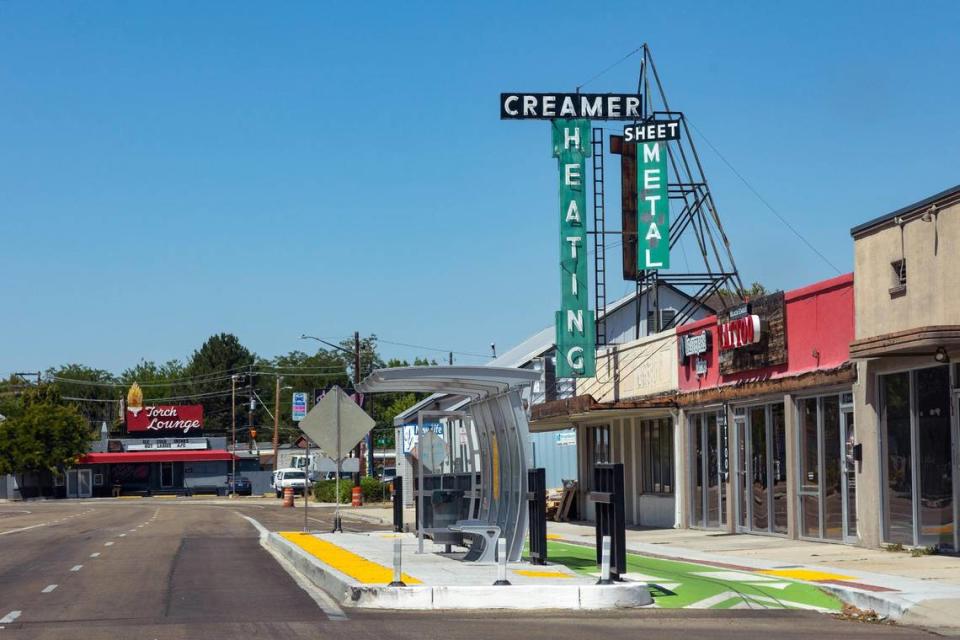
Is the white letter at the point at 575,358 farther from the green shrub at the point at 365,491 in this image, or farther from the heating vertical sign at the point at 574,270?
the green shrub at the point at 365,491

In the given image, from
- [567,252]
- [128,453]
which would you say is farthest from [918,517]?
[128,453]

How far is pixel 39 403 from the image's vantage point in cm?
9662

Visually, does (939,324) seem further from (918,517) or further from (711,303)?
(711,303)

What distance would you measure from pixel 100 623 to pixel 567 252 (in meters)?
21.4

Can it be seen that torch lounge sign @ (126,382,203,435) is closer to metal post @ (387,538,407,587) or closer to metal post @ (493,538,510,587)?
metal post @ (387,538,407,587)

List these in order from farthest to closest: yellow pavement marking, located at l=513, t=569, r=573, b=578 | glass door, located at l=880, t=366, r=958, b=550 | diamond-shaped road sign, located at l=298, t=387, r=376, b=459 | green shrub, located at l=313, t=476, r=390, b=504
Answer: green shrub, located at l=313, t=476, r=390, b=504 < diamond-shaped road sign, located at l=298, t=387, r=376, b=459 < glass door, located at l=880, t=366, r=958, b=550 < yellow pavement marking, located at l=513, t=569, r=573, b=578

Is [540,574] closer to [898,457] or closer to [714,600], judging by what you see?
[714,600]

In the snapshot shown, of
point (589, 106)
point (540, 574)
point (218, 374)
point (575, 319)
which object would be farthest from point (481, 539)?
point (218, 374)

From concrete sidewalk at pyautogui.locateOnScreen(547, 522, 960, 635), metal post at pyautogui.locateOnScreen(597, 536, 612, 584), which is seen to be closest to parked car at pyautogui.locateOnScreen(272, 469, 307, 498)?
concrete sidewalk at pyautogui.locateOnScreen(547, 522, 960, 635)

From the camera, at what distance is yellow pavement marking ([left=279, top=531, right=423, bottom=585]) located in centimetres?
1620

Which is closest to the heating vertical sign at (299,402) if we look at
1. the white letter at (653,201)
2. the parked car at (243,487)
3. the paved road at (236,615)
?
the parked car at (243,487)

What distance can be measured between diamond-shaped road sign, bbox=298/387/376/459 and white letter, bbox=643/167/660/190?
38.0 feet

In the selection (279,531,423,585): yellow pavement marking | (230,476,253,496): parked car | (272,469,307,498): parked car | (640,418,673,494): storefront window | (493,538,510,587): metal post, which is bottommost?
(230,476,253,496): parked car

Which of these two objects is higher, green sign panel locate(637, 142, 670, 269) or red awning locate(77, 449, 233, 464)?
green sign panel locate(637, 142, 670, 269)
